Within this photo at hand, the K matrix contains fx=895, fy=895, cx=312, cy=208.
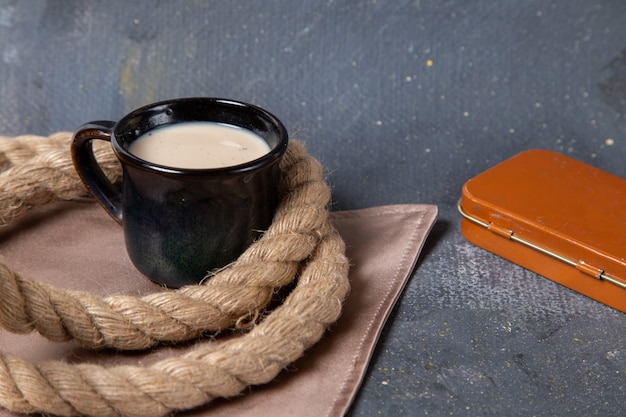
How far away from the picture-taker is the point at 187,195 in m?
0.94

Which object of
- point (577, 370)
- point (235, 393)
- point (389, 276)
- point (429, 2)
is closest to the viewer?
point (235, 393)

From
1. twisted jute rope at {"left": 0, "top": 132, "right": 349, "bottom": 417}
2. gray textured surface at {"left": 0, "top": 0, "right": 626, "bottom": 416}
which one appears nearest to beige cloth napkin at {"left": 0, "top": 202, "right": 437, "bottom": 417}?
Answer: twisted jute rope at {"left": 0, "top": 132, "right": 349, "bottom": 417}

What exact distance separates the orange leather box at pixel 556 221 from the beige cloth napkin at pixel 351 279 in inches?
3.5

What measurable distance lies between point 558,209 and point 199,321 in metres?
0.48

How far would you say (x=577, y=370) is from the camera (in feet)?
3.14

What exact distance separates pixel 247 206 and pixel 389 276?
0.21 metres

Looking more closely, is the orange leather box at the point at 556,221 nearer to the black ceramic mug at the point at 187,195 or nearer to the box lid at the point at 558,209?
the box lid at the point at 558,209

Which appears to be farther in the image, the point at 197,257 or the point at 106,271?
the point at 106,271

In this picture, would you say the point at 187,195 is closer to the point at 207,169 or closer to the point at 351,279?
the point at 207,169

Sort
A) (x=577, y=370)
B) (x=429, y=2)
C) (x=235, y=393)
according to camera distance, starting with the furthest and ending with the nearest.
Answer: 1. (x=429, y=2)
2. (x=577, y=370)
3. (x=235, y=393)

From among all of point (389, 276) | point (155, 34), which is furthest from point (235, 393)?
point (155, 34)

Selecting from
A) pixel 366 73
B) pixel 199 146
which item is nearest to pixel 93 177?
pixel 199 146

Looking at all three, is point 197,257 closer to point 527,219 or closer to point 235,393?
point 235,393

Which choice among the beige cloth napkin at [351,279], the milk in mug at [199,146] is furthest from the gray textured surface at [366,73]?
the milk in mug at [199,146]
